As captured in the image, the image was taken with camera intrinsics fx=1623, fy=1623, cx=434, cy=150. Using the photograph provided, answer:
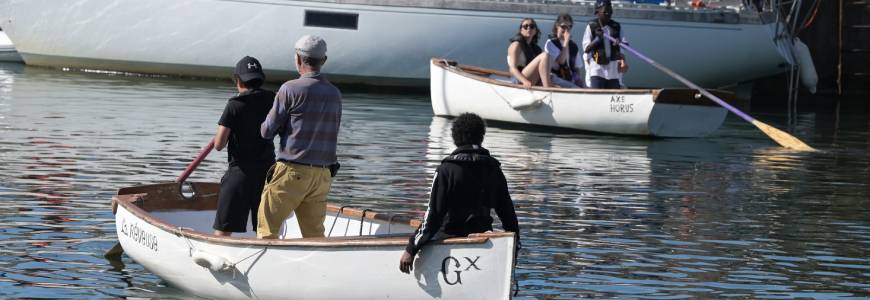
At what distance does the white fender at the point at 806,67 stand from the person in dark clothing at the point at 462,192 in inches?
820

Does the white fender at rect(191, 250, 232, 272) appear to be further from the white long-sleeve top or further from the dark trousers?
the dark trousers

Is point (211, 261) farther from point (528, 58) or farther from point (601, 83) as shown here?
point (601, 83)

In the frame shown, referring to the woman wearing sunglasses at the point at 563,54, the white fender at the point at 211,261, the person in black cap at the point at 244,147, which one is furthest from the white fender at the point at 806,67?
the white fender at the point at 211,261

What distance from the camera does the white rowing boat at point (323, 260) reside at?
785cm

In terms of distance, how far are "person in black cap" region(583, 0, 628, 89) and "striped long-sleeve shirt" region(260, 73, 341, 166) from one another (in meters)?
10.6

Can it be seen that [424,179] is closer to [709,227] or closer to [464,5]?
[709,227]

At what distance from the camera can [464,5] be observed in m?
27.4

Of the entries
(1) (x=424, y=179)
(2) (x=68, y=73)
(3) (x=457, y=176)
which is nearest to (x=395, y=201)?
(1) (x=424, y=179)

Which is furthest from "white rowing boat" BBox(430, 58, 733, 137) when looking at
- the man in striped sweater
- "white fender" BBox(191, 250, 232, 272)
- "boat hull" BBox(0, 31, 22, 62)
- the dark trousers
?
"boat hull" BBox(0, 31, 22, 62)

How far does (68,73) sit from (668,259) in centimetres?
2012

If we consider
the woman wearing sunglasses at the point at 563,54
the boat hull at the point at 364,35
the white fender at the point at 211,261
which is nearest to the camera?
the white fender at the point at 211,261

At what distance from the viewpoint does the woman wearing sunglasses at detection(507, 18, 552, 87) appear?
1919 cm

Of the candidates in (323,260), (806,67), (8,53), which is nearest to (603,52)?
(806,67)

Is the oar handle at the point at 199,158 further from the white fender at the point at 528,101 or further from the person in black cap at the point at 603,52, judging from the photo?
the white fender at the point at 528,101
